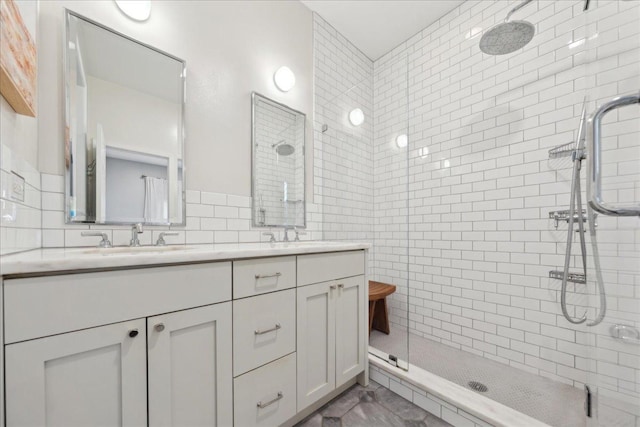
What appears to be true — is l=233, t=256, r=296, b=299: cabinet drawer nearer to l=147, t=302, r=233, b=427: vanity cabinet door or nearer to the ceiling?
l=147, t=302, r=233, b=427: vanity cabinet door

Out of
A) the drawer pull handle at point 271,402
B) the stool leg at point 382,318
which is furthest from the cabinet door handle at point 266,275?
the stool leg at point 382,318

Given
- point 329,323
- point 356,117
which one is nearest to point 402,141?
point 356,117

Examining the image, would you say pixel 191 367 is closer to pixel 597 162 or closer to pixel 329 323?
pixel 329 323

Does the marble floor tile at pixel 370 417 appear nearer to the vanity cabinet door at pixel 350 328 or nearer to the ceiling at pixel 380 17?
the vanity cabinet door at pixel 350 328

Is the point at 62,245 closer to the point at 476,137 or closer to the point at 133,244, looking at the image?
the point at 133,244

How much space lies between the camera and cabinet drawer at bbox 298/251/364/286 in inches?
52.8

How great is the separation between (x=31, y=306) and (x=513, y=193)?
2.51 m

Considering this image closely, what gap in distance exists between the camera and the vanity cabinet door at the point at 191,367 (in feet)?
2.87

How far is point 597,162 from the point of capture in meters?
0.74

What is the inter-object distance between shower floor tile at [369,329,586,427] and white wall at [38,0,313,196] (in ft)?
5.62

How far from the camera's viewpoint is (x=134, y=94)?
1.41 metres

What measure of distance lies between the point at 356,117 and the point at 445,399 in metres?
2.31

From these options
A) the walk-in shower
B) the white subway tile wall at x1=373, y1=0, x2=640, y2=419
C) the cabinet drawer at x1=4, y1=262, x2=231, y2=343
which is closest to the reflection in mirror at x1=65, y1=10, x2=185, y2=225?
the cabinet drawer at x1=4, y1=262, x2=231, y2=343

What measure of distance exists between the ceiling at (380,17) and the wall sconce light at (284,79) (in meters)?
0.70
